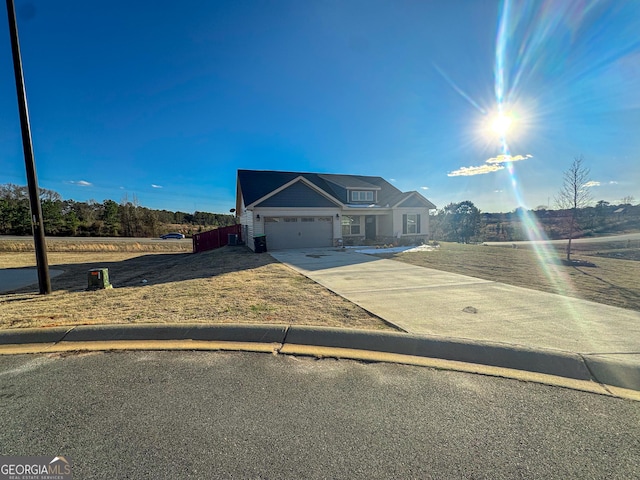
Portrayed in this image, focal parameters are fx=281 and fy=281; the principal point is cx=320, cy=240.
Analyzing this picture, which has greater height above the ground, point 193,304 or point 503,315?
point 193,304

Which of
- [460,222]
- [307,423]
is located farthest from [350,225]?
[307,423]

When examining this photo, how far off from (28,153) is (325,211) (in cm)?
1399

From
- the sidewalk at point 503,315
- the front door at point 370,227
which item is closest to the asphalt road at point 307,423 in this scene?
the sidewalk at point 503,315

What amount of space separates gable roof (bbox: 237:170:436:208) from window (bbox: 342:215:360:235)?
1.26 meters

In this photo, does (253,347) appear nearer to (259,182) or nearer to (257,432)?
(257,432)

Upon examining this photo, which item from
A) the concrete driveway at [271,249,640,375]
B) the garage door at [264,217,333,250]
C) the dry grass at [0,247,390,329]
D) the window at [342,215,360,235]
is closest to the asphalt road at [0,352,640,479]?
the concrete driveway at [271,249,640,375]

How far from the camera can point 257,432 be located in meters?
2.20

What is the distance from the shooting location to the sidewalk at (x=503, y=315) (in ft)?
11.6

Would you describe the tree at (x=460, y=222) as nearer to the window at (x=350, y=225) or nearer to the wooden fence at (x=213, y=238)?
the window at (x=350, y=225)

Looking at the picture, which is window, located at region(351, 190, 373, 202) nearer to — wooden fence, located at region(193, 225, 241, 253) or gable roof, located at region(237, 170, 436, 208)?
gable roof, located at region(237, 170, 436, 208)

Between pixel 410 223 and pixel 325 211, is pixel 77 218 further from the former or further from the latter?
pixel 410 223

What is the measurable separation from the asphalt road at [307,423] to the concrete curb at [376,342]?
1.50 feet

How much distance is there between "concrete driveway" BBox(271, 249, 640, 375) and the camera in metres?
3.74

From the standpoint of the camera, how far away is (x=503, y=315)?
4914 mm
